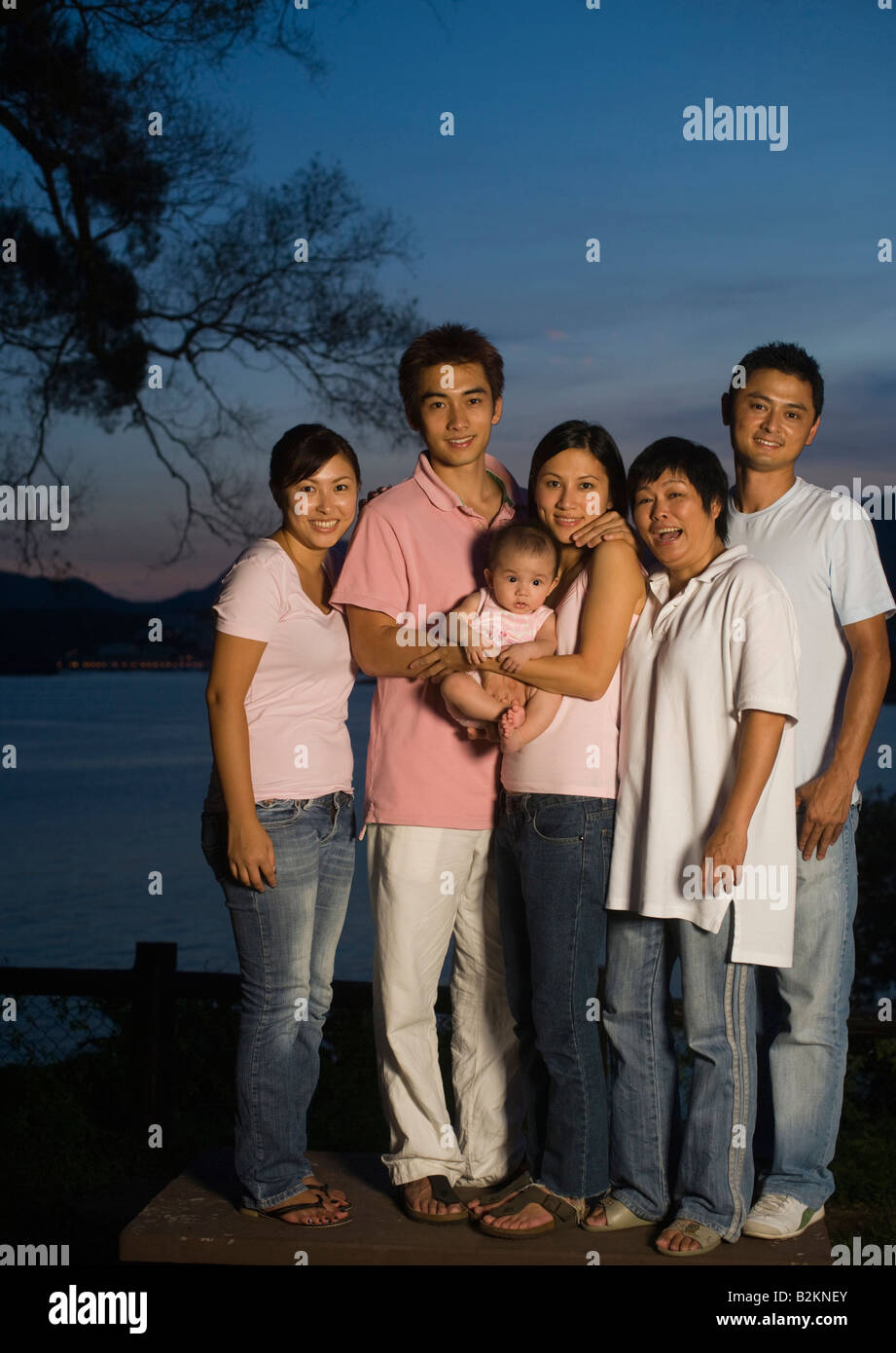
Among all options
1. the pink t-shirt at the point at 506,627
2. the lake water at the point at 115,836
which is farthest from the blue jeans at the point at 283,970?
Answer: the lake water at the point at 115,836

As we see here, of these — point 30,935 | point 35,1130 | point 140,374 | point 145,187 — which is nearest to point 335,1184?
point 35,1130

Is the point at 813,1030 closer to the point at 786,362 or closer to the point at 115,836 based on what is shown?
the point at 786,362

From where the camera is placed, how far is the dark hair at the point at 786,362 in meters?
3.29

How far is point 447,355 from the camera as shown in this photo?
10.4 feet

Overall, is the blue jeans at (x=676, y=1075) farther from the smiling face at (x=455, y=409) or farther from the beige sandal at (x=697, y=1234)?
the smiling face at (x=455, y=409)

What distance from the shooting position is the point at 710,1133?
2.99 meters

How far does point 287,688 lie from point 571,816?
0.71m

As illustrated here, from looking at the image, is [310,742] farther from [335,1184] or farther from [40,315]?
[40,315]

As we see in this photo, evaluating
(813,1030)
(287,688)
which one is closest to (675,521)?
(287,688)

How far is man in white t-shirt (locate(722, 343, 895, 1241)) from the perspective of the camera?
322 cm

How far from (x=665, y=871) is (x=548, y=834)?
263 mm

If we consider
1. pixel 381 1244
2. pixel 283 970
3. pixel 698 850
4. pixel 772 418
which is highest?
pixel 772 418

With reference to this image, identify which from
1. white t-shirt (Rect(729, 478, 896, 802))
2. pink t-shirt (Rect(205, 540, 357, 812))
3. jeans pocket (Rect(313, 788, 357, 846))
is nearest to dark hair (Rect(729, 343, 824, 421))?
white t-shirt (Rect(729, 478, 896, 802))

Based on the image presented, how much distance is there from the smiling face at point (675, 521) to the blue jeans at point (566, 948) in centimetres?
57
